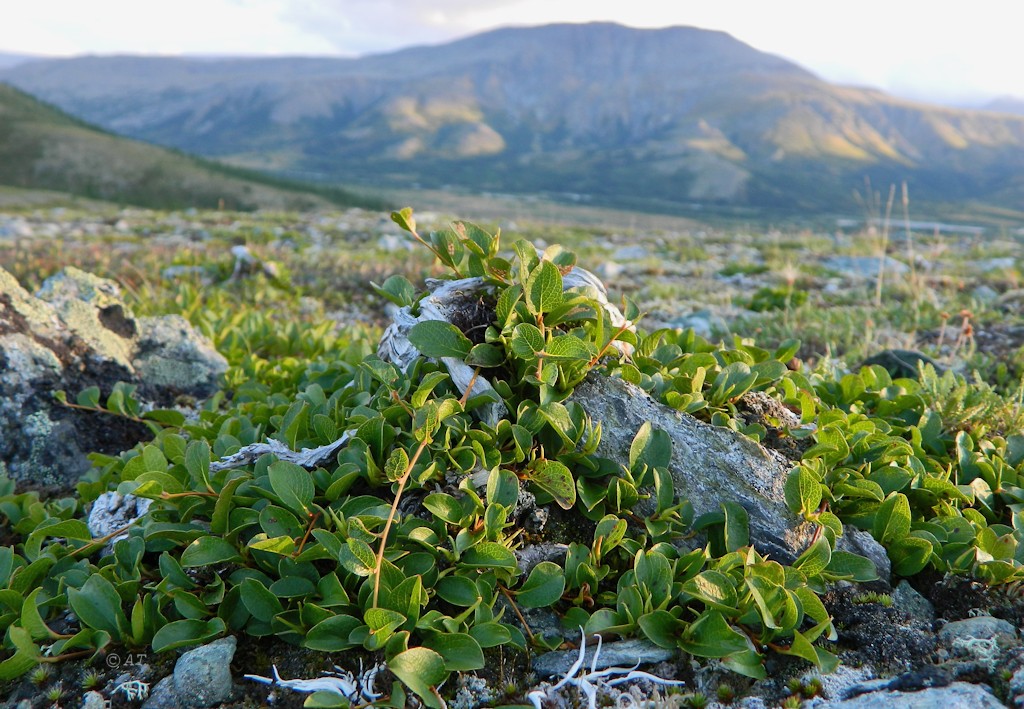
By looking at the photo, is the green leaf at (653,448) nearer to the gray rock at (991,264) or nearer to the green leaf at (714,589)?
the green leaf at (714,589)

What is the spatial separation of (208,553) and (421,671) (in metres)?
1.03

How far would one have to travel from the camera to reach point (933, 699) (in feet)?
7.30

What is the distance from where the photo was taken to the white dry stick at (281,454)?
3137 millimetres

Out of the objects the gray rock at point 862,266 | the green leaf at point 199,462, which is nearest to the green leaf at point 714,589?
the green leaf at point 199,462

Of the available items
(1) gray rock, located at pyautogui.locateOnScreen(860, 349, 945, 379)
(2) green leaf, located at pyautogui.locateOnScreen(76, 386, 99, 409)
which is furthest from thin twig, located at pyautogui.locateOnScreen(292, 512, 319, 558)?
(1) gray rock, located at pyautogui.locateOnScreen(860, 349, 945, 379)

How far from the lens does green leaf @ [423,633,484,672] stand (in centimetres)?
233

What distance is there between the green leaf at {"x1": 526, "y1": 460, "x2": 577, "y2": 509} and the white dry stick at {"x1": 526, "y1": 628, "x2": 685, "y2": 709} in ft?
1.77

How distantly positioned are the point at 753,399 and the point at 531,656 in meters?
1.80

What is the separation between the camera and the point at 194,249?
12.6 metres

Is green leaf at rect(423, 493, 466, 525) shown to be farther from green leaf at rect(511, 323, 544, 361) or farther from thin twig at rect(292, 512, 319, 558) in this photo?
green leaf at rect(511, 323, 544, 361)

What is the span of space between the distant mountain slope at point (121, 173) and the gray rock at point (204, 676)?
8905 cm

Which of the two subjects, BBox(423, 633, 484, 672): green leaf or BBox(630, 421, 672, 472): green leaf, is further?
BBox(630, 421, 672, 472): green leaf

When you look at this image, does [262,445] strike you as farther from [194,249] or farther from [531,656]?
[194,249]

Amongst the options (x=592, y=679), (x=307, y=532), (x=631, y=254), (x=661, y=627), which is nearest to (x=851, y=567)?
(x=661, y=627)
